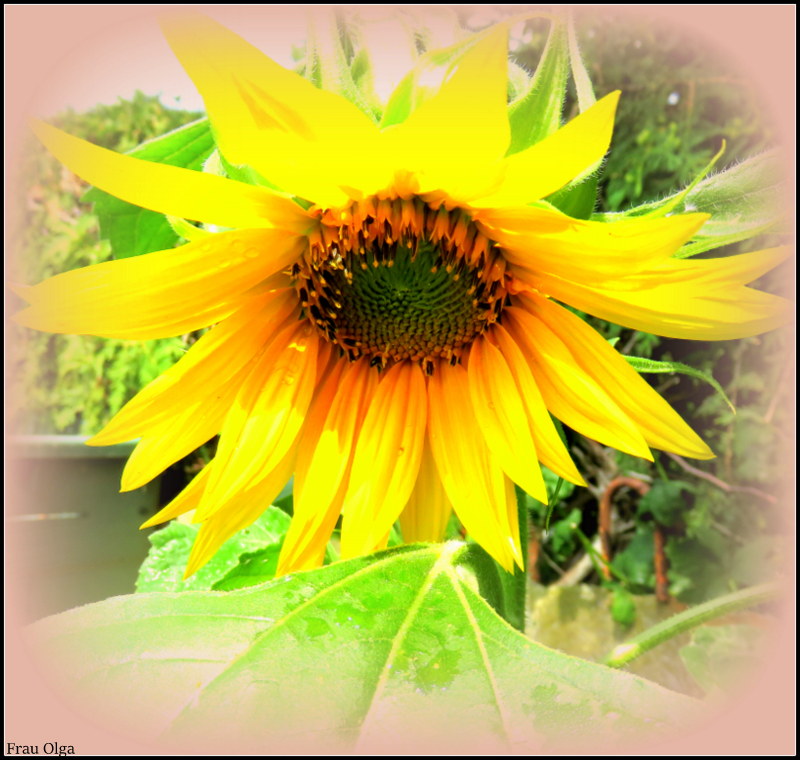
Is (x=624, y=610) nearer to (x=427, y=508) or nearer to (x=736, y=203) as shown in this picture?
(x=427, y=508)

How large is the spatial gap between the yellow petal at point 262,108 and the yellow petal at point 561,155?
81 mm

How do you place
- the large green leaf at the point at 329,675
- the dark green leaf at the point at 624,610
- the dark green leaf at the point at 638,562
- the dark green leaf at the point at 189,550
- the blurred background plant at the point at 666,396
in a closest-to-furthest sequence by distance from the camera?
the large green leaf at the point at 329,675
the dark green leaf at the point at 189,550
the blurred background plant at the point at 666,396
the dark green leaf at the point at 624,610
the dark green leaf at the point at 638,562

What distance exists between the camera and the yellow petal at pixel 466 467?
18.6 inches

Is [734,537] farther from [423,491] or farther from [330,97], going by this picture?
[330,97]

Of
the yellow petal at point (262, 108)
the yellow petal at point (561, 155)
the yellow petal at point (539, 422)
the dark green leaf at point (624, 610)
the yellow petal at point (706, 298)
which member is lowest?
the dark green leaf at point (624, 610)

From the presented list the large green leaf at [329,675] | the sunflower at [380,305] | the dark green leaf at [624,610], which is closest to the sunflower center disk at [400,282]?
the sunflower at [380,305]

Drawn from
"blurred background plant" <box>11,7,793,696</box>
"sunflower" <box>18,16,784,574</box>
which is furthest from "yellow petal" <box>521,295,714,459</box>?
"blurred background plant" <box>11,7,793,696</box>

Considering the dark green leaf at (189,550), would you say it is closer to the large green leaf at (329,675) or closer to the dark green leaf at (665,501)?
the large green leaf at (329,675)

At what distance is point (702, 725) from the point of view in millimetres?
318

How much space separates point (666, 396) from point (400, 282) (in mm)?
945

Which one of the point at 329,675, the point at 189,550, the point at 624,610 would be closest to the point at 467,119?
the point at 329,675

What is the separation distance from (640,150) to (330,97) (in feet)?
3.26

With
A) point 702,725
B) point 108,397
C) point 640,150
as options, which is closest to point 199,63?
point 702,725

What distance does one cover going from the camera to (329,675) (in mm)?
341
